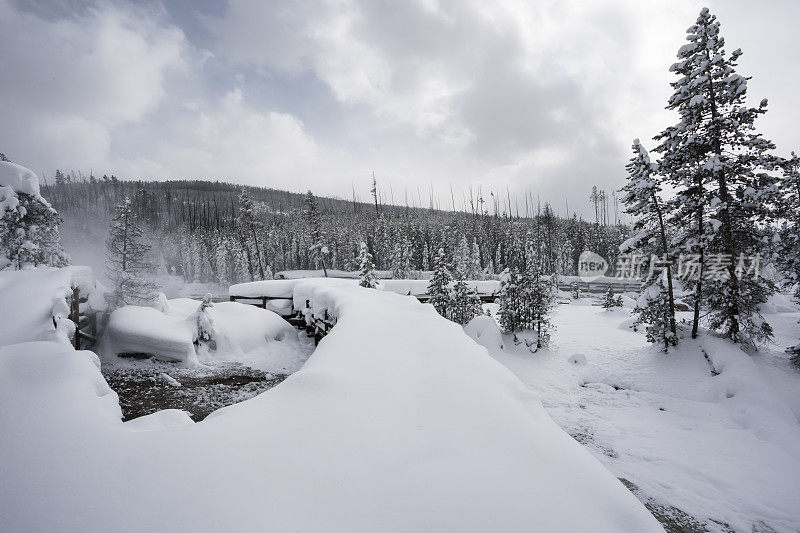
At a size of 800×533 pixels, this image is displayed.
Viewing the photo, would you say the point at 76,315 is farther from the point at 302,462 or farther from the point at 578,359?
the point at 578,359

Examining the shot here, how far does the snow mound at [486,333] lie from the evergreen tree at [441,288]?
233cm

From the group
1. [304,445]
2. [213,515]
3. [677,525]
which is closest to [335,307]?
[304,445]

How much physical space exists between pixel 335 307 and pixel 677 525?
997 cm

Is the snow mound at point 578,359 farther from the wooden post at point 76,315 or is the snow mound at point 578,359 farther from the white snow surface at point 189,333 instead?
the wooden post at point 76,315

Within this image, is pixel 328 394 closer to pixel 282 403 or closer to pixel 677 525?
pixel 282 403

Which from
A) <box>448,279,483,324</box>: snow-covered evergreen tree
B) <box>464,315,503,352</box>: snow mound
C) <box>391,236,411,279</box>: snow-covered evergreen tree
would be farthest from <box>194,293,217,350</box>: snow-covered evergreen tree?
<box>391,236,411,279</box>: snow-covered evergreen tree

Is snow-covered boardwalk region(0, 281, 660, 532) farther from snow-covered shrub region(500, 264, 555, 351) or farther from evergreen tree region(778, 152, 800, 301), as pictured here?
evergreen tree region(778, 152, 800, 301)

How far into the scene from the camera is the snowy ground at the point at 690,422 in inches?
275

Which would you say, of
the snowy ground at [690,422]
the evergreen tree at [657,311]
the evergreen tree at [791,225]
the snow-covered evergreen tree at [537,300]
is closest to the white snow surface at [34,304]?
the snowy ground at [690,422]

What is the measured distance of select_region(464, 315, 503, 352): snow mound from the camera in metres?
17.4

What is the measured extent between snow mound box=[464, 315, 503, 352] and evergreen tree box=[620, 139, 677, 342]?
7.14 metres

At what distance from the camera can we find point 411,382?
5.04 meters

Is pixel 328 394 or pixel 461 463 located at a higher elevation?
pixel 328 394

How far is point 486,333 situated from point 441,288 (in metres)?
4.22
